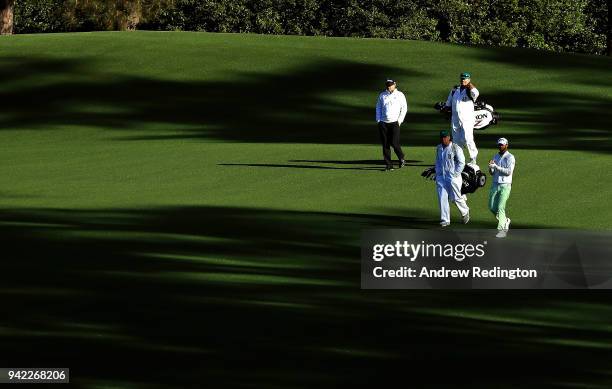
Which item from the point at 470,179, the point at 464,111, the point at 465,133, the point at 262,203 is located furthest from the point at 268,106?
the point at 470,179

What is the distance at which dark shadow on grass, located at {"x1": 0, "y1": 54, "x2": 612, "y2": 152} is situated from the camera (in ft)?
137

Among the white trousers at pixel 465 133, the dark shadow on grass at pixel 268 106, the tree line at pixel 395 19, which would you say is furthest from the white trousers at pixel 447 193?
the tree line at pixel 395 19

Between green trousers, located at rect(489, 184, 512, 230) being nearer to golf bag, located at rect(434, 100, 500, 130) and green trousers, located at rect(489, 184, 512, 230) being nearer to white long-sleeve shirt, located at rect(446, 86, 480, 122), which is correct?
white long-sleeve shirt, located at rect(446, 86, 480, 122)

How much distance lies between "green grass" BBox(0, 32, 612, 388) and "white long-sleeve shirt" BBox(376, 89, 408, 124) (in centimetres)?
113

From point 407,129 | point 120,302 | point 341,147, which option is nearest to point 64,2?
point 407,129

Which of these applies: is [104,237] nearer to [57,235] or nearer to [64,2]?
[57,235]

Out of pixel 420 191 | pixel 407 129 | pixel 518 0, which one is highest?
pixel 420 191

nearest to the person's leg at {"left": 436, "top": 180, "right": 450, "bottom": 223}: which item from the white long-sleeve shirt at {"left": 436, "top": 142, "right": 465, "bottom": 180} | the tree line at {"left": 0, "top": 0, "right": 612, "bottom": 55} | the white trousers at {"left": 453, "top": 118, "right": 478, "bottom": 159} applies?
the white long-sleeve shirt at {"left": 436, "top": 142, "right": 465, "bottom": 180}

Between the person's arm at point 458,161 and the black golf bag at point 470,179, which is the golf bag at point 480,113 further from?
the person's arm at point 458,161

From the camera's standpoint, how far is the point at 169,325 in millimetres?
15742

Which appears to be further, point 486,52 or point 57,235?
point 486,52

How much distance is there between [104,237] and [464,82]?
358 inches

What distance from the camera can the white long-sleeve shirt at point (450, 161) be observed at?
23.1 metres

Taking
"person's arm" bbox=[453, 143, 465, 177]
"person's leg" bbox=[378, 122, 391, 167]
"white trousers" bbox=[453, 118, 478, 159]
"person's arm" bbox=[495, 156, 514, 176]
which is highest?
"person's arm" bbox=[495, 156, 514, 176]
